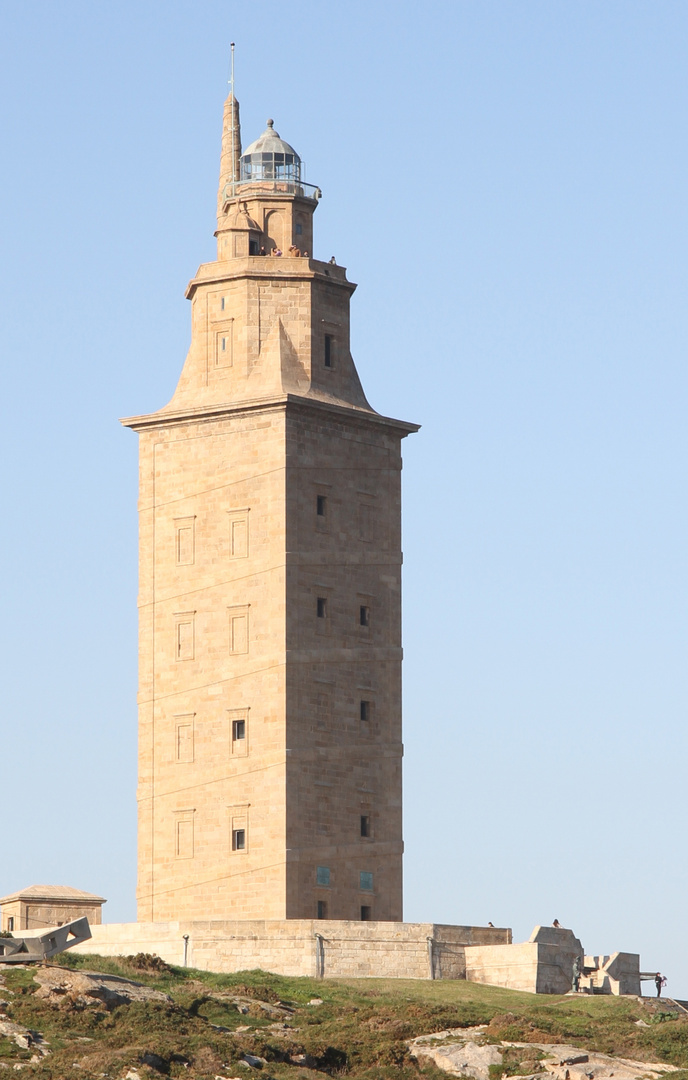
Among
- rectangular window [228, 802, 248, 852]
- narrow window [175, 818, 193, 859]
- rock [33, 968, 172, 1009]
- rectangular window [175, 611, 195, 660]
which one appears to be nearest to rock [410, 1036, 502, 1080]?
rock [33, 968, 172, 1009]

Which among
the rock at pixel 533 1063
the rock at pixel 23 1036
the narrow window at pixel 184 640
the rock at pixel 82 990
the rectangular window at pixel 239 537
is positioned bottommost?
the rock at pixel 533 1063

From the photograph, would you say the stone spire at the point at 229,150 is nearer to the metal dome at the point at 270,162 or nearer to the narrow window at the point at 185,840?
the metal dome at the point at 270,162

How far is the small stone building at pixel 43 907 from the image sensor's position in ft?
243

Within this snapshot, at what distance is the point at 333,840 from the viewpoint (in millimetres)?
73625

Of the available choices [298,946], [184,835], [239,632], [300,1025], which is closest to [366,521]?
[239,632]

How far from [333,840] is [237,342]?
15.6 meters

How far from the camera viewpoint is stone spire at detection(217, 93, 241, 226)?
80588mm

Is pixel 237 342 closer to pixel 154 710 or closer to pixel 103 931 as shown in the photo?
pixel 154 710

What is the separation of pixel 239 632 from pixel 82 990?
19.4 metres

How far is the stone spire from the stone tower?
2.23 m

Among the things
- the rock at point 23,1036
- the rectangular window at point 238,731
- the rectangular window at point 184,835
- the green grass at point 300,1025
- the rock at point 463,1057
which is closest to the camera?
the rock at point 23,1036

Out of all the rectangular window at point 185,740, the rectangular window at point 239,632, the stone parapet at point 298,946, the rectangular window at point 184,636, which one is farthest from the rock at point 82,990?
the rectangular window at point 184,636

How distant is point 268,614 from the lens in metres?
73.9

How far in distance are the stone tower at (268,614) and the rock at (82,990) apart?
13.6m
